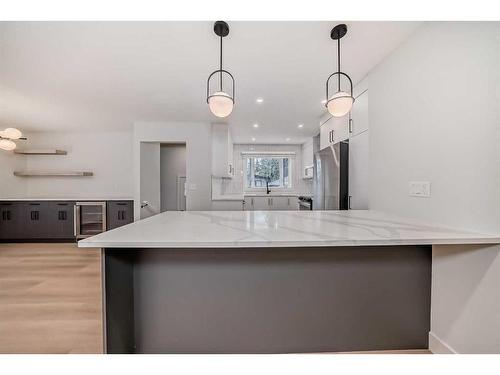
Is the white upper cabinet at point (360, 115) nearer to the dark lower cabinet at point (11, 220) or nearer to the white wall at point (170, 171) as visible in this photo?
the white wall at point (170, 171)

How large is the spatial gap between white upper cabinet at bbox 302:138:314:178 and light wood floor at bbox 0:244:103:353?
4313 mm

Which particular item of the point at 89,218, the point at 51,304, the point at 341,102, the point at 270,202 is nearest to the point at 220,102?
the point at 341,102

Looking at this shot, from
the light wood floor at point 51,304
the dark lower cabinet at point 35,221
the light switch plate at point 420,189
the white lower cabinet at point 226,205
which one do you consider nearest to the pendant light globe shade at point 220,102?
the light switch plate at point 420,189

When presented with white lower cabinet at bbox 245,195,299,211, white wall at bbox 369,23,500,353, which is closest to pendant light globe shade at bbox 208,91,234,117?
white wall at bbox 369,23,500,353

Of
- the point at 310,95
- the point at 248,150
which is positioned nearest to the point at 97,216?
the point at 248,150

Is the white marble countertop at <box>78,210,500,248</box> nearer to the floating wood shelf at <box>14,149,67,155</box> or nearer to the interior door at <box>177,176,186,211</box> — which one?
the interior door at <box>177,176,186,211</box>

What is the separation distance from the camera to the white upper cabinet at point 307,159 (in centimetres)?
512

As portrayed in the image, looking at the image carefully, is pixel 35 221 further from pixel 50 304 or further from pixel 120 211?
pixel 50 304

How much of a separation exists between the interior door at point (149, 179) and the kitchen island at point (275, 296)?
123 inches

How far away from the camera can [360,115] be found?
250 cm

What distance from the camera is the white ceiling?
1739 mm

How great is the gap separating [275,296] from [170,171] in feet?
14.5

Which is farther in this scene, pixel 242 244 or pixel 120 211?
pixel 120 211

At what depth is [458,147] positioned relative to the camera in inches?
52.4
